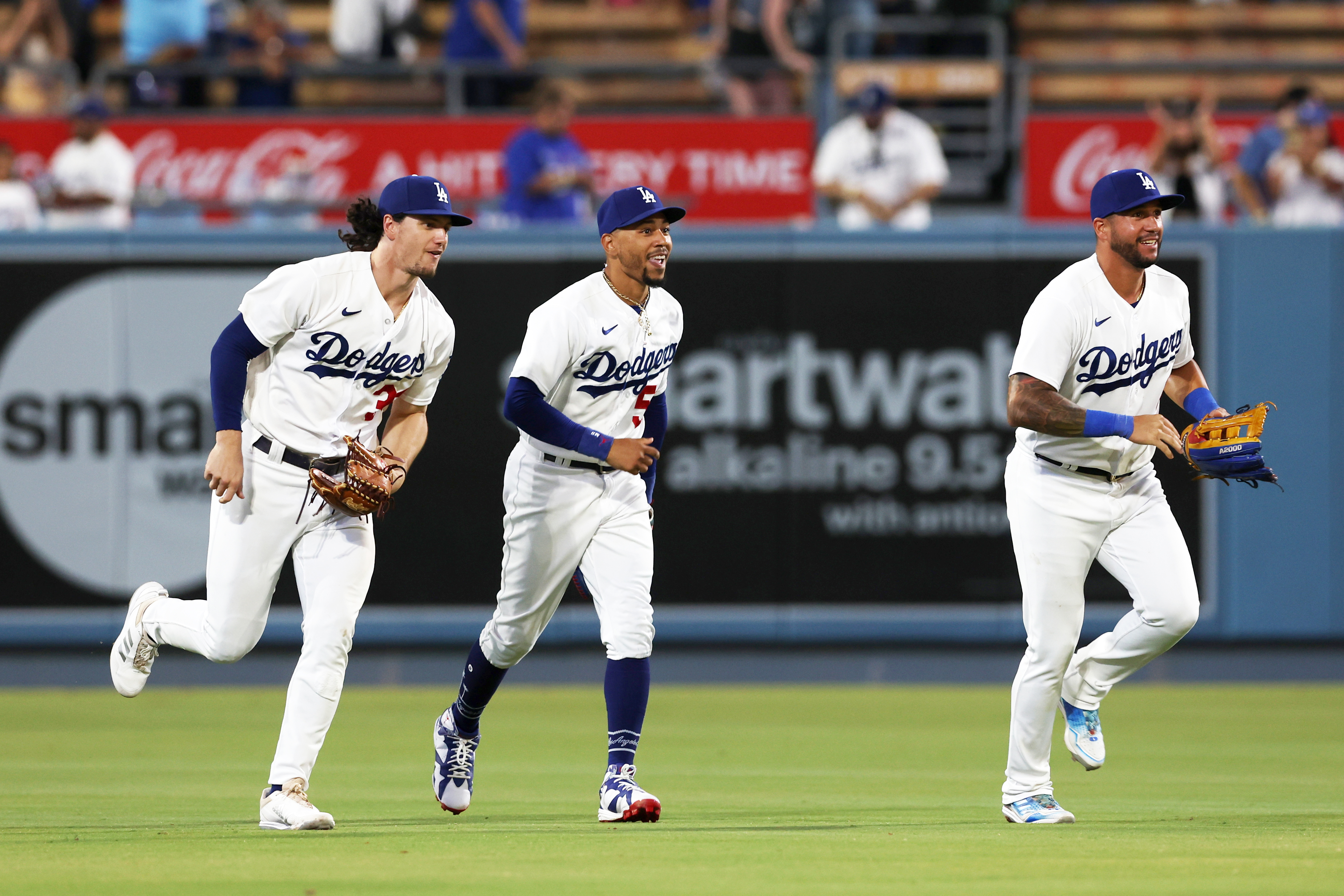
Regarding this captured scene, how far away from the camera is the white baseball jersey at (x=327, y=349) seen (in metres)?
6.71

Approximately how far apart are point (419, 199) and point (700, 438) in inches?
262

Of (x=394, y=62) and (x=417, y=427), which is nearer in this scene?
(x=417, y=427)

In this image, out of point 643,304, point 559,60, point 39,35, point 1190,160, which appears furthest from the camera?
point 559,60

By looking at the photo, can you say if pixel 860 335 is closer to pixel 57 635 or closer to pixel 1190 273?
pixel 1190 273

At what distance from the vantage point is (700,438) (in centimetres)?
1320

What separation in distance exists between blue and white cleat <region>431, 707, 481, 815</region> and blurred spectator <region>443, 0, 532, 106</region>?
9206 millimetres

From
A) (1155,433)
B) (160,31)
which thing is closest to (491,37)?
(160,31)

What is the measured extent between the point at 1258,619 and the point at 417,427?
808cm

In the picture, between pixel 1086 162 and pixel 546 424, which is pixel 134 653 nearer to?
pixel 546 424

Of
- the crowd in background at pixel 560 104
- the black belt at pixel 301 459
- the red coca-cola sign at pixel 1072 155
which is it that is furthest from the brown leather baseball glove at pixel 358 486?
the red coca-cola sign at pixel 1072 155

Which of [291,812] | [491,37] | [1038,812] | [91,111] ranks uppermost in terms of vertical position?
[491,37]

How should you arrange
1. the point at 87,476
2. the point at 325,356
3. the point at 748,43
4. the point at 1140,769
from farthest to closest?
the point at 748,43 → the point at 87,476 → the point at 1140,769 → the point at 325,356

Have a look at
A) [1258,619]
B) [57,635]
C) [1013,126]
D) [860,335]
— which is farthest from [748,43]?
[57,635]

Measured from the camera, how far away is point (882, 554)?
13227 millimetres
